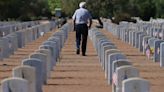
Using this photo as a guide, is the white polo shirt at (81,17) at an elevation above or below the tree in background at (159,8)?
above

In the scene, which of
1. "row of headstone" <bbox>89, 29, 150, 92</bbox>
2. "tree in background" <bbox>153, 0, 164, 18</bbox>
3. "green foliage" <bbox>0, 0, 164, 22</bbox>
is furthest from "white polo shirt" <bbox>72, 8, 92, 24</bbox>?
"tree in background" <bbox>153, 0, 164, 18</bbox>

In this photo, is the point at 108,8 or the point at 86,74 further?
the point at 108,8

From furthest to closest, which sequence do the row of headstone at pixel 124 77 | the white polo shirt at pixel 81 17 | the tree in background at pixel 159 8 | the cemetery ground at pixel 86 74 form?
the tree in background at pixel 159 8 < the white polo shirt at pixel 81 17 < the cemetery ground at pixel 86 74 < the row of headstone at pixel 124 77

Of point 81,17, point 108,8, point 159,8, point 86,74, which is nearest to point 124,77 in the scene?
point 86,74

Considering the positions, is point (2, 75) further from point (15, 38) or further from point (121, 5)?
point (121, 5)

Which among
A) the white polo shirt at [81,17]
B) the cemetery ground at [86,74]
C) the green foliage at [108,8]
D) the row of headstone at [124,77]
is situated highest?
the white polo shirt at [81,17]

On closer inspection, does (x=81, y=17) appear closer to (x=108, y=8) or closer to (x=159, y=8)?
(x=159, y=8)

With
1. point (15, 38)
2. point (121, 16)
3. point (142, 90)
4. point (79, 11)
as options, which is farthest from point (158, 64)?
point (121, 16)

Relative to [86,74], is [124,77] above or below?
above

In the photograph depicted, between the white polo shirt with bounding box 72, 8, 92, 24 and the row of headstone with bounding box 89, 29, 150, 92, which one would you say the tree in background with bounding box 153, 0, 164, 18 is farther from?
the row of headstone with bounding box 89, 29, 150, 92

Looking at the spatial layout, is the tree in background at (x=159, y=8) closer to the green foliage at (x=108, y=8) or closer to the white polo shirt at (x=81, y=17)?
the green foliage at (x=108, y=8)

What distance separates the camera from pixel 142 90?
9.81m

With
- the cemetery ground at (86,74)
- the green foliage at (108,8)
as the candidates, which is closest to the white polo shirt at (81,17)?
the cemetery ground at (86,74)

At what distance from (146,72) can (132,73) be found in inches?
280
